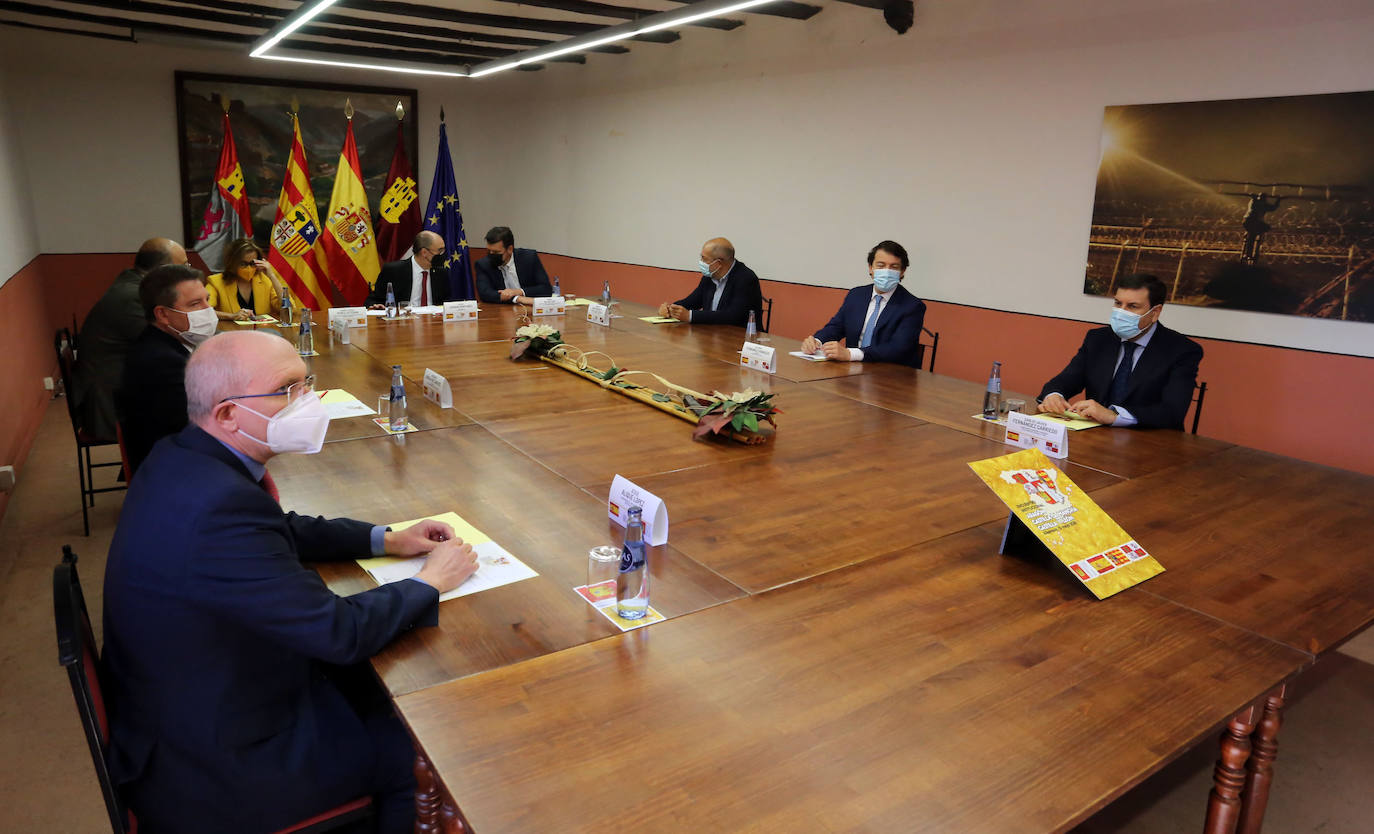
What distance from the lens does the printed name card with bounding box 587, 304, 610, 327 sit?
197 inches

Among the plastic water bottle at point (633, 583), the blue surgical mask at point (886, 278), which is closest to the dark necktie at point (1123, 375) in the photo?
the blue surgical mask at point (886, 278)

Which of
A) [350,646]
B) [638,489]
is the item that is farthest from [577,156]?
[350,646]

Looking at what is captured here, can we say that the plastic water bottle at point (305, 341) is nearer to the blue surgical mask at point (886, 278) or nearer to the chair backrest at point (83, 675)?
the chair backrest at point (83, 675)

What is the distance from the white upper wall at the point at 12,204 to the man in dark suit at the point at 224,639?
14.8 ft

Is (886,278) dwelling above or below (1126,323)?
above

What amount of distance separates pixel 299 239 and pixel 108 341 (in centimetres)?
358

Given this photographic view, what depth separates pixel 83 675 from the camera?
127cm

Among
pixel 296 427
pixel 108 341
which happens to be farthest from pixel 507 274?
pixel 296 427

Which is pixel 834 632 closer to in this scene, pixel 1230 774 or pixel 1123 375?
pixel 1230 774

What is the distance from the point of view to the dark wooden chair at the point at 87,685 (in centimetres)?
125

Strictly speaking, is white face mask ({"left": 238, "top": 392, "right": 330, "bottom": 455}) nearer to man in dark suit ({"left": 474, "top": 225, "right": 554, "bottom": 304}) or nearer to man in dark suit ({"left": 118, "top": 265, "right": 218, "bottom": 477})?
man in dark suit ({"left": 118, "top": 265, "right": 218, "bottom": 477})

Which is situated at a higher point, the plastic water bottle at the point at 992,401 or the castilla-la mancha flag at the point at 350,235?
the castilla-la mancha flag at the point at 350,235

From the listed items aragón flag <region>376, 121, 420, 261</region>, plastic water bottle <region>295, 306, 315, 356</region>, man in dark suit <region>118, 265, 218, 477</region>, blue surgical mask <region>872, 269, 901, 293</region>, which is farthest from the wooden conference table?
aragón flag <region>376, 121, 420, 261</region>

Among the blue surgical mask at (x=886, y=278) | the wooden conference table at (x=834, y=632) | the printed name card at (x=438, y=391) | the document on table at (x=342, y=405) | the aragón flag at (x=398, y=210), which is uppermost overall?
the aragón flag at (x=398, y=210)
